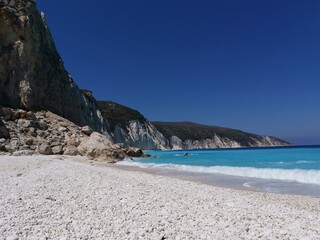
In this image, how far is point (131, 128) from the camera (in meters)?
92.9

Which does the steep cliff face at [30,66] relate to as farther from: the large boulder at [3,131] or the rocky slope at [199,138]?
→ the rocky slope at [199,138]

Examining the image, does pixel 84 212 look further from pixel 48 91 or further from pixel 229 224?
pixel 48 91

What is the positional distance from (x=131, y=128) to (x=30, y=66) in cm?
5426

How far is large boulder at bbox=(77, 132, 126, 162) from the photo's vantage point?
2897 cm

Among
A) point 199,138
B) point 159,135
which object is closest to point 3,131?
point 159,135

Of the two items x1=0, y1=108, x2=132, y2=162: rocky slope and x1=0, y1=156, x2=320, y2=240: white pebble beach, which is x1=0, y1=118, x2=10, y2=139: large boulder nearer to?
x1=0, y1=108, x2=132, y2=162: rocky slope

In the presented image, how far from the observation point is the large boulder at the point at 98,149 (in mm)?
28969

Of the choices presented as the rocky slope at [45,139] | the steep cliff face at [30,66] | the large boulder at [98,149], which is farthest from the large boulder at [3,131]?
the large boulder at [98,149]

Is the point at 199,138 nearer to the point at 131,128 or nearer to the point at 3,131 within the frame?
the point at 131,128

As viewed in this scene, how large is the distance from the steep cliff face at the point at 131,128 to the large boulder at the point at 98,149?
4916 cm

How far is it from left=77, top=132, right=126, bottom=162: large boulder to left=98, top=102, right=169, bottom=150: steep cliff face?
49.2 metres

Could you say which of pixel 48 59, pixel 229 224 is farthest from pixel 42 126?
pixel 229 224

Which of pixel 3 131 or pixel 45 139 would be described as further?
pixel 45 139

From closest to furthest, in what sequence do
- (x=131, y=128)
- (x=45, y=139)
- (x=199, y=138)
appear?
(x=45, y=139) → (x=131, y=128) → (x=199, y=138)
